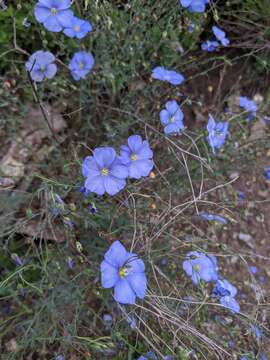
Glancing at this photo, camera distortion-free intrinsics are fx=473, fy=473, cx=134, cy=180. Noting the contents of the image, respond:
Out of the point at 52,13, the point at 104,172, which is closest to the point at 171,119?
the point at 104,172

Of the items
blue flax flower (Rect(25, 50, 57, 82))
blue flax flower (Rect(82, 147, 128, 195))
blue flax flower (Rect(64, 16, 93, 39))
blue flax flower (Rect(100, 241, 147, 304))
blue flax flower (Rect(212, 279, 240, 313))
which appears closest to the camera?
blue flax flower (Rect(100, 241, 147, 304))

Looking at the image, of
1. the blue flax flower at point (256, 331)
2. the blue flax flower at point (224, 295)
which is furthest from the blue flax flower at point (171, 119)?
the blue flax flower at point (256, 331)

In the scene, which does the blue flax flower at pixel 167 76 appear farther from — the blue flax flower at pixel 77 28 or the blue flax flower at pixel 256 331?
the blue flax flower at pixel 256 331

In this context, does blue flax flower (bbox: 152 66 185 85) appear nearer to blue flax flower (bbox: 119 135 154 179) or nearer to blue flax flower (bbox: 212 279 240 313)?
blue flax flower (bbox: 119 135 154 179)

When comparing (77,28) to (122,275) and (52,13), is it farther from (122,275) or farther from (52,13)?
(122,275)

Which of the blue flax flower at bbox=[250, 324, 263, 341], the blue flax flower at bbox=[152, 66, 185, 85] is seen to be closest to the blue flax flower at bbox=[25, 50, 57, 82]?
the blue flax flower at bbox=[152, 66, 185, 85]

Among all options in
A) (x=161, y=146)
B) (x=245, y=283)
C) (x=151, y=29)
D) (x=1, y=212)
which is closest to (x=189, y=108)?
(x=161, y=146)
